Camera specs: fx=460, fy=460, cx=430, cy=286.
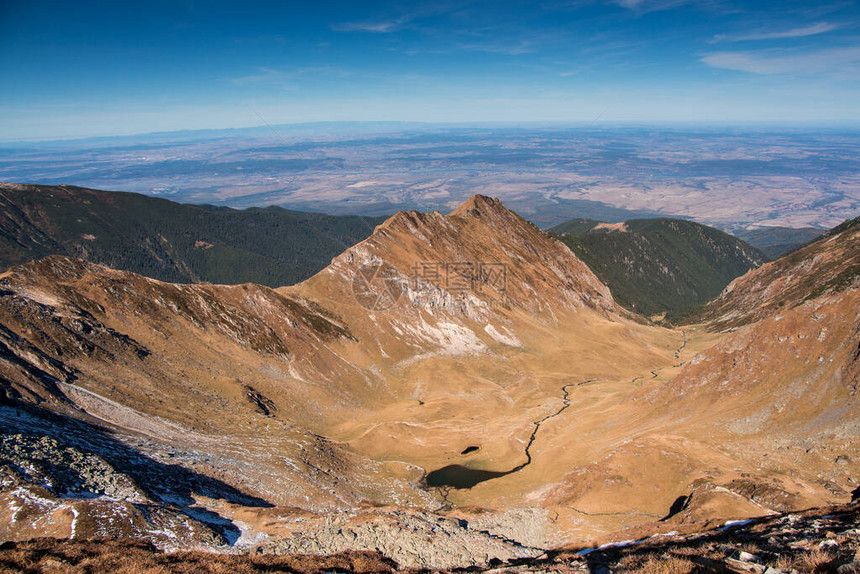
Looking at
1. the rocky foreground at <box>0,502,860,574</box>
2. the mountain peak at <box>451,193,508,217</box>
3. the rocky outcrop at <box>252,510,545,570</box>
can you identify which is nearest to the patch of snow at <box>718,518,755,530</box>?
the rocky foreground at <box>0,502,860,574</box>

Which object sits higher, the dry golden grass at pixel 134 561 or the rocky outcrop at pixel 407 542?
the dry golden grass at pixel 134 561

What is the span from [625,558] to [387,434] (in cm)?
5738

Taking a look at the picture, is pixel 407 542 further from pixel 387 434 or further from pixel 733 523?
pixel 387 434

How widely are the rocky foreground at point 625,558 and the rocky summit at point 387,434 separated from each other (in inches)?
10.7

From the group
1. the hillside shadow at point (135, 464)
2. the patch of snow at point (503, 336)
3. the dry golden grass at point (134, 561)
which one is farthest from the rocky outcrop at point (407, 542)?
the patch of snow at point (503, 336)

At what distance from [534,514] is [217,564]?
3978 centimetres

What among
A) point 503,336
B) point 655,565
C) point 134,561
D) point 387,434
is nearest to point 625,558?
point 655,565

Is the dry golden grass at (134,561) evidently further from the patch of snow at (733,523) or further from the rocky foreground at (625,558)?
the patch of snow at (733,523)

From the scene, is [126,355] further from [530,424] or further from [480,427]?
[530,424]

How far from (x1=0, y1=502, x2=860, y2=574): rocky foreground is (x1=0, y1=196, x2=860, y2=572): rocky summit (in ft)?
0.89

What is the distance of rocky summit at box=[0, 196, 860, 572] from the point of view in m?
33.7

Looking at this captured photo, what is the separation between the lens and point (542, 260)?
192 metres

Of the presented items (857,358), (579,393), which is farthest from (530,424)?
(857,358)

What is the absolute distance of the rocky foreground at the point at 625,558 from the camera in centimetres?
2234
